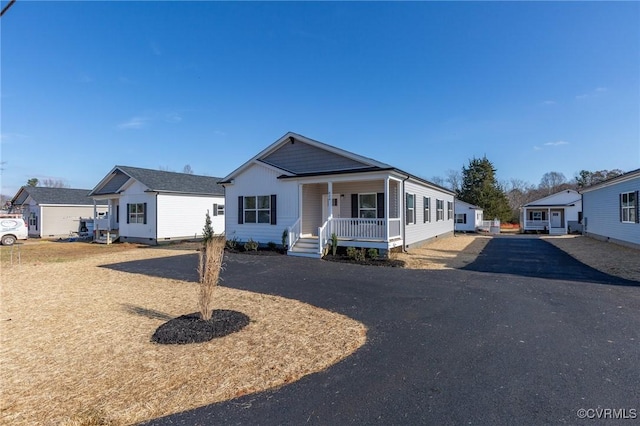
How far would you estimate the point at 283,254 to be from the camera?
14.8 metres

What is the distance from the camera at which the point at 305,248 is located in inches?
573

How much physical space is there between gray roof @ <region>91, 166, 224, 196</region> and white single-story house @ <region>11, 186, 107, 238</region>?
590 cm

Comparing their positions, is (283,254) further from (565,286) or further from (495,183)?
(495,183)

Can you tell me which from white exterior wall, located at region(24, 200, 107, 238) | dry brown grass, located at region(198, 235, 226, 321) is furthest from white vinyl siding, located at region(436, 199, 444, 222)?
white exterior wall, located at region(24, 200, 107, 238)

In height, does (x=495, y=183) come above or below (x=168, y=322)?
above

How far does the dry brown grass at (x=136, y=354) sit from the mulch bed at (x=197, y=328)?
0.16 m

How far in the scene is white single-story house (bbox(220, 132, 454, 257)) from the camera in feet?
45.4

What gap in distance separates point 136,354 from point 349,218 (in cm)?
1053

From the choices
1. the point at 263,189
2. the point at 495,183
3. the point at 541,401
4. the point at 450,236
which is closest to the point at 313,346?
the point at 541,401

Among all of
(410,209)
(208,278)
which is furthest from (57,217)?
(208,278)

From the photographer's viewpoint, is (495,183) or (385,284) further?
(495,183)

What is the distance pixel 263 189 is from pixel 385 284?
9.74 m

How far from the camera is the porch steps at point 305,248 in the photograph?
1396cm

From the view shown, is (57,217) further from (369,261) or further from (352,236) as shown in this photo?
(369,261)
